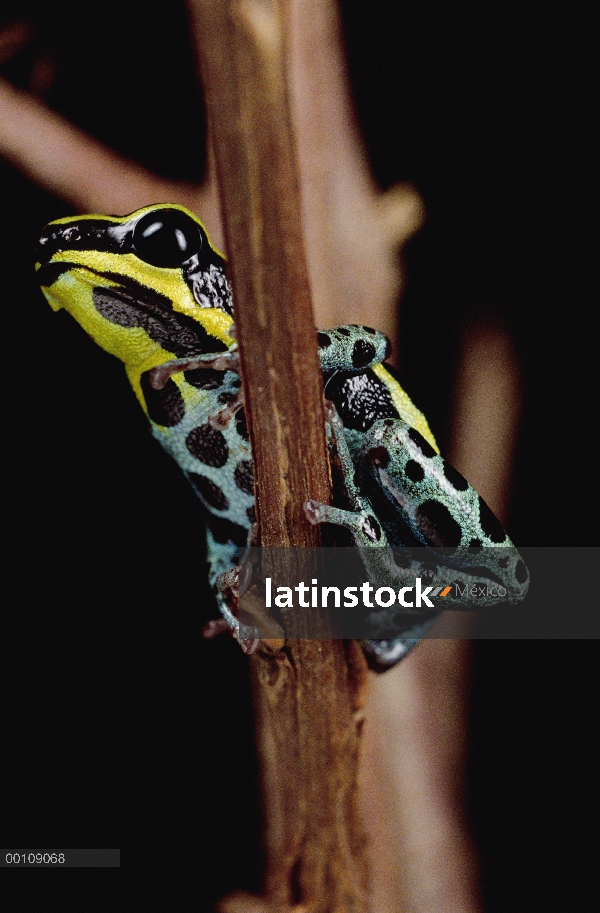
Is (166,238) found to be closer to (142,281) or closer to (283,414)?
(142,281)

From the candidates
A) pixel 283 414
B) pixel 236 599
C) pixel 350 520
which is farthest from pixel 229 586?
pixel 283 414

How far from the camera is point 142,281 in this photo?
982 millimetres

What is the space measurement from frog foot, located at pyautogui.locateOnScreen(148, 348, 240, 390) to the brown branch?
0.56 feet

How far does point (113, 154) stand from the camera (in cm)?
125

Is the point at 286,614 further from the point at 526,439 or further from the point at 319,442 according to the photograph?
the point at 526,439

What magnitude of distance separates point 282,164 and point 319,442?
1.01ft

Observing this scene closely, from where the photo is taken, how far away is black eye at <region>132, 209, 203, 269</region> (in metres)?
0.96

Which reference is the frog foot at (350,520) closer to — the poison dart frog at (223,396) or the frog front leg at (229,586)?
the poison dart frog at (223,396)

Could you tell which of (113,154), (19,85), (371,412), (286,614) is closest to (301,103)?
(113,154)

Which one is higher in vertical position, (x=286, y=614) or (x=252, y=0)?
(x=252, y=0)

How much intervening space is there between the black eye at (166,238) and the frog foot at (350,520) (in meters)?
0.43

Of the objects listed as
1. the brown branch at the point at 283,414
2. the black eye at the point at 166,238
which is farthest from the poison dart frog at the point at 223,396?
the brown branch at the point at 283,414

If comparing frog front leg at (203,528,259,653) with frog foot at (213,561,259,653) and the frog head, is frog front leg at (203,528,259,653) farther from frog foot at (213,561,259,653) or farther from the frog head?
the frog head

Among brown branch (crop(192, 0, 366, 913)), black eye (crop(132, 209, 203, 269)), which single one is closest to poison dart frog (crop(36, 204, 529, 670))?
black eye (crop(132, 209, 203, 269))
